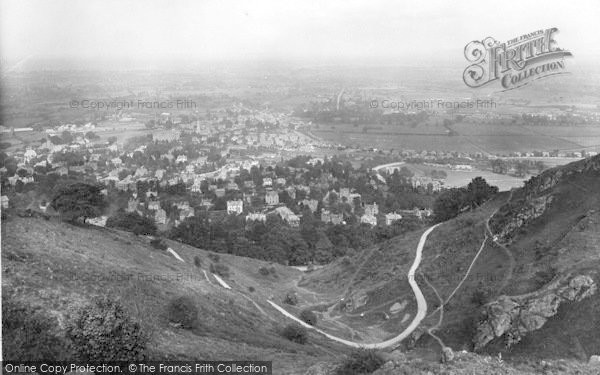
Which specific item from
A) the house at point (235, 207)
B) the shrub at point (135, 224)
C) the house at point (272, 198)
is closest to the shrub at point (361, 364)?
the shrub at point (135, 224)

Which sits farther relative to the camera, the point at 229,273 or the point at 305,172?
the point at 305,172

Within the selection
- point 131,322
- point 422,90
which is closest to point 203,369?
point 131,322

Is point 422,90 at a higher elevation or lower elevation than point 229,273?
higher

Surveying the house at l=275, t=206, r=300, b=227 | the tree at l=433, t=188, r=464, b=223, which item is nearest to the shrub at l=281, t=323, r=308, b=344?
the tree at l=433, t=188, r=464, b=223

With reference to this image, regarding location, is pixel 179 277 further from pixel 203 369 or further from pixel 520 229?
pixel 520 229

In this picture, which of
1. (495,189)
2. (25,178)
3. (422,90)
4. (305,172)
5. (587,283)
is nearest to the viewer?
(587,283)
